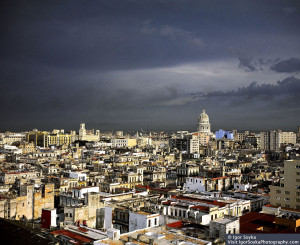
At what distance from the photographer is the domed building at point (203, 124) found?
6878 inches

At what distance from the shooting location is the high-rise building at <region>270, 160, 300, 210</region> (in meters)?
36.2

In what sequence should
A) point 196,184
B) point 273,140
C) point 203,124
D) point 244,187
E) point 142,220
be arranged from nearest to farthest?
1. point 142,220
2. point 244,187
3. point 196,184
4. point 273,140
5. point 203,124

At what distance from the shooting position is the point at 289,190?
3650 centimetres

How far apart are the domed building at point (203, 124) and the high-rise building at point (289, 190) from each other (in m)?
136

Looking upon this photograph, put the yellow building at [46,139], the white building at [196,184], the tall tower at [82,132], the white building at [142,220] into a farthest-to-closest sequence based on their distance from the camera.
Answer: the tall tower at [82,132], the yellow building at [46,139], the white building at [196,184], the white building at [142,220]

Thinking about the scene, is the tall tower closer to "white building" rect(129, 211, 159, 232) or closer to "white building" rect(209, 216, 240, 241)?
"white building" rect(129, 211, 159, 232)

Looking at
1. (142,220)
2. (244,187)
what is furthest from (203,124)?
(142,220)

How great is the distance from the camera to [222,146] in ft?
485

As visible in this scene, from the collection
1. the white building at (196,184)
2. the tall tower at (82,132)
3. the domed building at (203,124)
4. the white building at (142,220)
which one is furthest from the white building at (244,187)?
the domed building at (203,124)

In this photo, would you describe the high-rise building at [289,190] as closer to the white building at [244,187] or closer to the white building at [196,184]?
the white building at [244,187]

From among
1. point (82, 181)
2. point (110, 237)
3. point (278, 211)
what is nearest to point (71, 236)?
point (110, 237)

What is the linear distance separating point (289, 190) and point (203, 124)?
141 m

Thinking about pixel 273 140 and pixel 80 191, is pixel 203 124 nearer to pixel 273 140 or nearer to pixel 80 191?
pixel 273 140

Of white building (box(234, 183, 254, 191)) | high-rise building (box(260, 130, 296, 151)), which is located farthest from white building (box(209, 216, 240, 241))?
high-rise building (box(260, 130, 296, 151))
